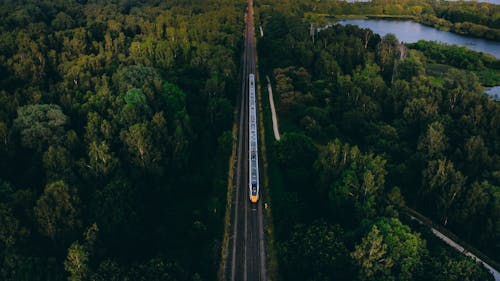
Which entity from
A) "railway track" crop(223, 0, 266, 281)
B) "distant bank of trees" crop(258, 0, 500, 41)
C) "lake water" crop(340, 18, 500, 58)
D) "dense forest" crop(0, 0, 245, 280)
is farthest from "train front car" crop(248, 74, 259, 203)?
"distant bank of trees" crop(258, 0, 500, 41)

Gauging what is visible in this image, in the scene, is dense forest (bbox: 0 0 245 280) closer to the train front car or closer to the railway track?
the railway track

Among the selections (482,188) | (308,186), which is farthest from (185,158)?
(482,188)

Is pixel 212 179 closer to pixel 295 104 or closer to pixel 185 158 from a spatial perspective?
pixel 185 158

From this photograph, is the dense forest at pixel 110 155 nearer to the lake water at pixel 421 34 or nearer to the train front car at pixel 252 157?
the train front car at pixel 252 157

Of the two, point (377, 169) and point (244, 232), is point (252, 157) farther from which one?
point (377, 169)

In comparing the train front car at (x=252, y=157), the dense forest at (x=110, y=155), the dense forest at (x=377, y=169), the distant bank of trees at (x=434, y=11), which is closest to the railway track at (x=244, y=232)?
the train front car at (x=252, y=157)

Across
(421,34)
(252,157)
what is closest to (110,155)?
(252,157)
